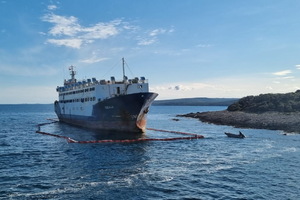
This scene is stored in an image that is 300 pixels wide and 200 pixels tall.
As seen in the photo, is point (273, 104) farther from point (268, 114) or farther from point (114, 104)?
point (114, 104)

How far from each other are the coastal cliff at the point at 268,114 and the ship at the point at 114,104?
29785 mm

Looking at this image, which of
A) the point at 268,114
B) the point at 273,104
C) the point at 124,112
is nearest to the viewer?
the point at 124,112

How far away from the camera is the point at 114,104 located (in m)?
49.2

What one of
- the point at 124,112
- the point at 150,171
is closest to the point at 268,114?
the point at 124,112

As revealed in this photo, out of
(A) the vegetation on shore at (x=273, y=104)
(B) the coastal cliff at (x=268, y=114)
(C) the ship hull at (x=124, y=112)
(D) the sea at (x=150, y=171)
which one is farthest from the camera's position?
(A) the vegetation on shore at (x=273, y=104)

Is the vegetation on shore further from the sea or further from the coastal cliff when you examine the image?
the sea

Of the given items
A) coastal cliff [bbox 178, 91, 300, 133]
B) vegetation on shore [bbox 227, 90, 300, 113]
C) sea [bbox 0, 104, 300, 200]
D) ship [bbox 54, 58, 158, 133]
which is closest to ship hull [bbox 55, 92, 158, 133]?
ship [bbox 54, 58, 158, 133]

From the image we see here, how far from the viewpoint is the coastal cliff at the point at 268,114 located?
198 feet

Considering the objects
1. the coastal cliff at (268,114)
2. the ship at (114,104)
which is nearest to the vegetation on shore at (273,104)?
the coastal cliff at (268,114)

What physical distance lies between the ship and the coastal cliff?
97.7 feet

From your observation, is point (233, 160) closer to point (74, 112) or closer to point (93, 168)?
point (93, 168)

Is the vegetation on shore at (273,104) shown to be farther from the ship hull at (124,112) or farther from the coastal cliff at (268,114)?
the ship hull at (124,112)

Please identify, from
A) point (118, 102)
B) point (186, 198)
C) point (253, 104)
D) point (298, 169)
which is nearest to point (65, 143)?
point (118, 102)

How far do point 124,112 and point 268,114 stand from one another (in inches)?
1919
